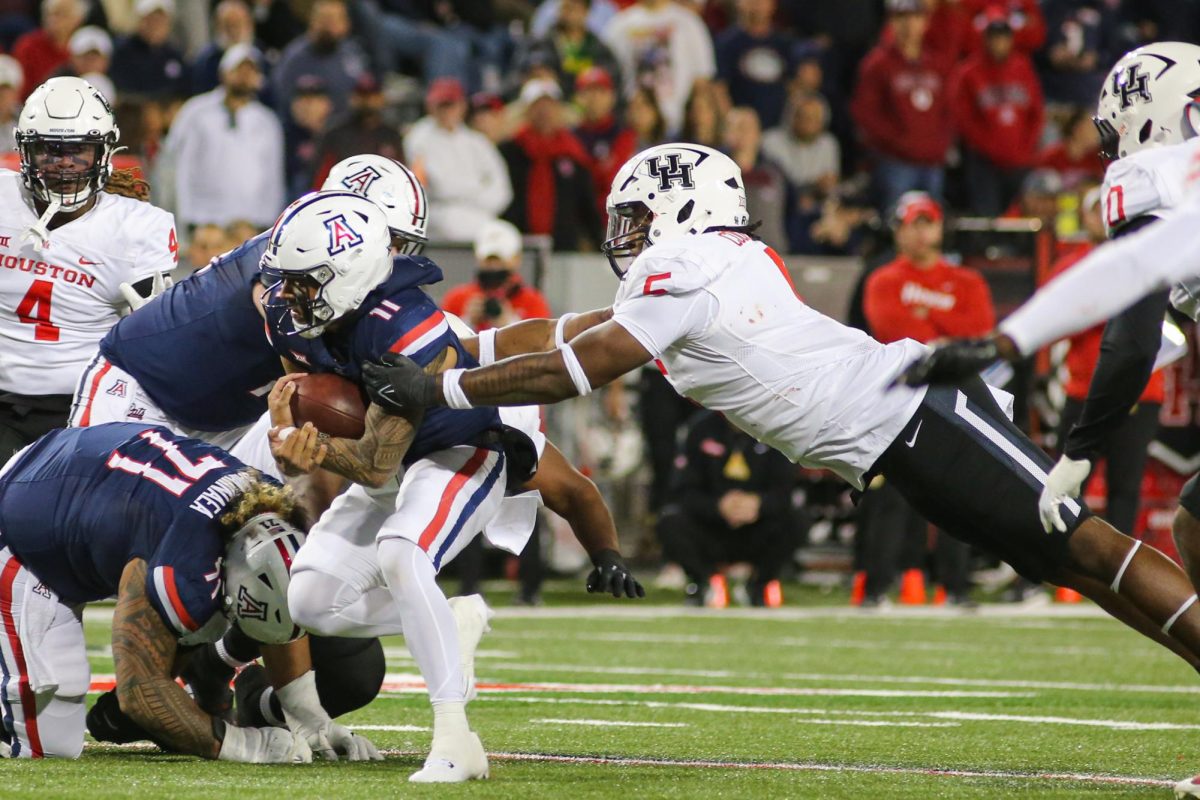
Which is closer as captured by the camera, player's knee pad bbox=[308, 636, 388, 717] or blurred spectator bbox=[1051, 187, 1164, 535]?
player's knee pad bbox=[308, 636, 388, 717]

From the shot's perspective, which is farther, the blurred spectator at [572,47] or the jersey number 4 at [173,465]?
the blurred spectator at [572,47]

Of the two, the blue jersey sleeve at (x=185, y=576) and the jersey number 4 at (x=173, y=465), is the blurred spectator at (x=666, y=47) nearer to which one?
the jersey number 4 at (x=173, y=465)

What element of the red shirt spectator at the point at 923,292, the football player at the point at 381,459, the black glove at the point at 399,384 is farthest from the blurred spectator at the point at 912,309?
the black glove at the point at 399,384

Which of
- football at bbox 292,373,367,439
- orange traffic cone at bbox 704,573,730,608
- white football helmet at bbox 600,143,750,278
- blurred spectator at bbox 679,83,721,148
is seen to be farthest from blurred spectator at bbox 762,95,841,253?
football at bbox 292,373,367,439

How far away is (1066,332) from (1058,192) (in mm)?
8411

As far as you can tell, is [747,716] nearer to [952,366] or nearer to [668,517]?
[952,366]

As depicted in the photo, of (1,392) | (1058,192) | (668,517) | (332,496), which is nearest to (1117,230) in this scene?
(332,496)

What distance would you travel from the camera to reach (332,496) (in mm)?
5355

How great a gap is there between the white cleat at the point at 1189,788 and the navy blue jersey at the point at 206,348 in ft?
8.28

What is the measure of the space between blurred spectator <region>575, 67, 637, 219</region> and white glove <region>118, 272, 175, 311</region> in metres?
6.02

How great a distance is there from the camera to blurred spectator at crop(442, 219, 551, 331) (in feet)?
31.8

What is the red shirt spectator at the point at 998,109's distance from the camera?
12.9 meters

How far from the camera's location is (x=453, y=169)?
438 inches

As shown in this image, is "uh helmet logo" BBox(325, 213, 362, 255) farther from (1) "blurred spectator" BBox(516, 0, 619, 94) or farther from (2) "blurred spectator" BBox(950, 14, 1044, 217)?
(2) "blurred spectator" BBox(950, 14, 1044, 217)
